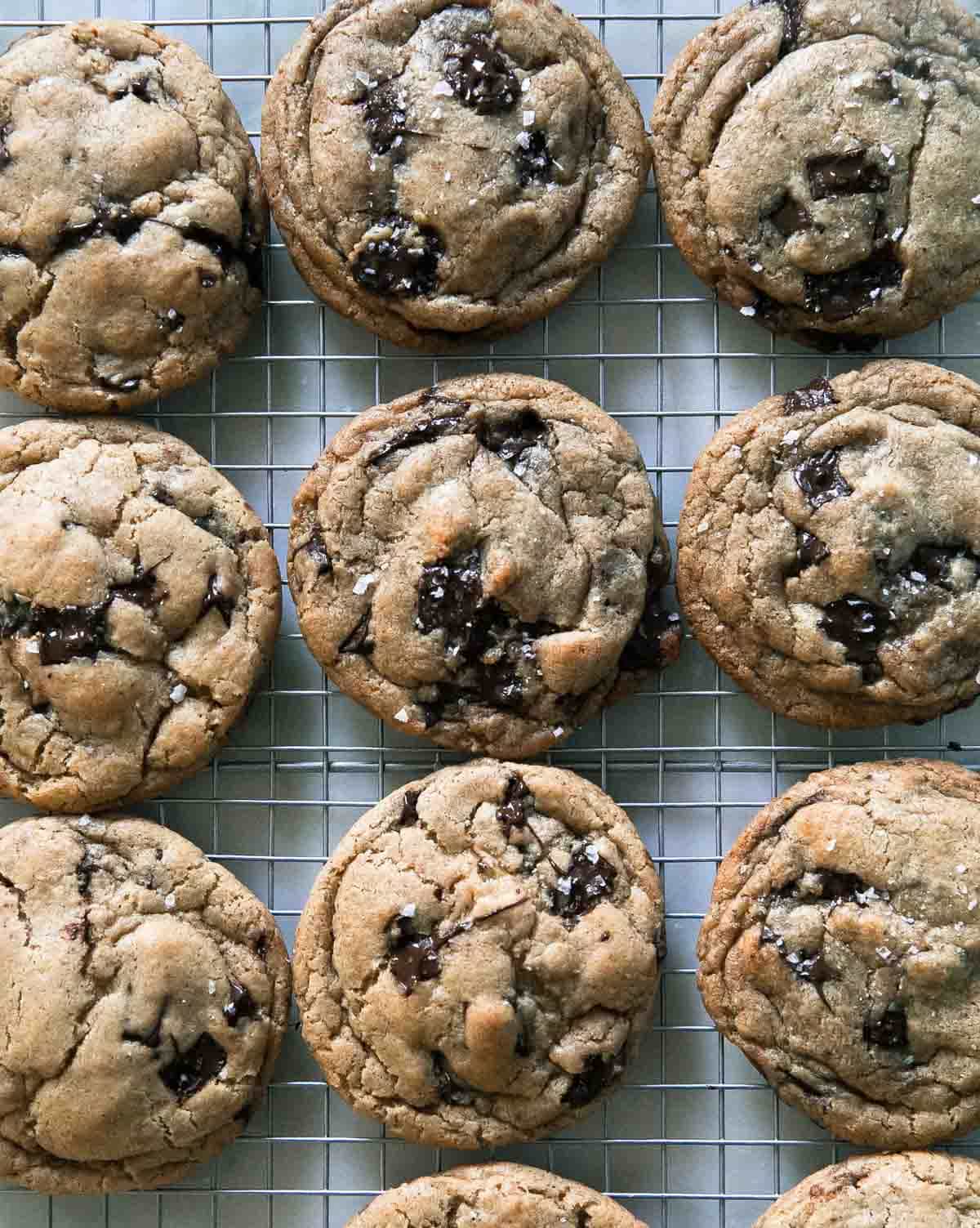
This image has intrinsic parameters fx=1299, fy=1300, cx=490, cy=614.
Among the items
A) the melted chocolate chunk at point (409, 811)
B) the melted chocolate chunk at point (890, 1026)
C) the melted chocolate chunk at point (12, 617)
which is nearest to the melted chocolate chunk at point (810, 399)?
the melted chocolate chunk at point (409, 811)

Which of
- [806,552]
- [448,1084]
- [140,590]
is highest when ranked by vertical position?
[806,552]

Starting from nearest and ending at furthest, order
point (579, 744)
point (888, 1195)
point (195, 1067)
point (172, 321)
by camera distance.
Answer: point (888, 1195) → point (195, 1067) → point (172, 321) → point (579, 744)

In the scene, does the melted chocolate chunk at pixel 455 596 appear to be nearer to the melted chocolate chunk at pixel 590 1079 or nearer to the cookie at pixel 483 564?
the cookie at pixel 483 564

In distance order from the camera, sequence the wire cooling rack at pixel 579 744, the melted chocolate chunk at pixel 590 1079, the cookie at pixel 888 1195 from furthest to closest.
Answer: the wire cooling rack at pixel 579 744 → the melted chocolate chunk at pixel 590 1079 → the cookie at pixel 888 1195

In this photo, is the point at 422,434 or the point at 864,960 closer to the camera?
the point at 864,960

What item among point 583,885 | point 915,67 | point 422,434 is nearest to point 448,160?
point 422,434

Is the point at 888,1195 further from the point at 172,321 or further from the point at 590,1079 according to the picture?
the point at 172,321

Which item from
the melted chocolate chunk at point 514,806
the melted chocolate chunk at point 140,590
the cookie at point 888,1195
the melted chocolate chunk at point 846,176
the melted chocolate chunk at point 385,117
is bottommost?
the cookie at point 888,1195
